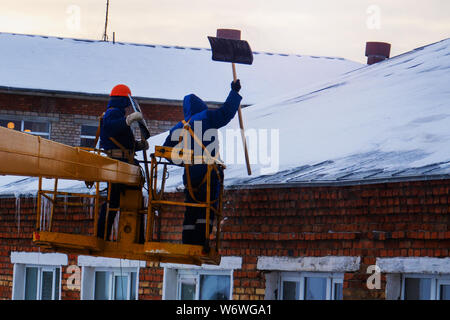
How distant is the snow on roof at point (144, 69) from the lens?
28.1 m

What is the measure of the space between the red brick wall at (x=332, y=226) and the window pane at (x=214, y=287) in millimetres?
Answer: 389

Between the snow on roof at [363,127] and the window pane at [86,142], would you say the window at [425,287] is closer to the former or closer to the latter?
the snow on roof at [363,127]

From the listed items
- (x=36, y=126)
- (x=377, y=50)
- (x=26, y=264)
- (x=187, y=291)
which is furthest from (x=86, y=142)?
(x=187, y=291)

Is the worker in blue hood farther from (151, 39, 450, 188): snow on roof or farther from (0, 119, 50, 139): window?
(0, 119, 50, 139): window

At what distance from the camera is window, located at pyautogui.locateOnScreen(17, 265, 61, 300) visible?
51.5ft

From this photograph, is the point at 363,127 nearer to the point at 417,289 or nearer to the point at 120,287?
the point at 417,289

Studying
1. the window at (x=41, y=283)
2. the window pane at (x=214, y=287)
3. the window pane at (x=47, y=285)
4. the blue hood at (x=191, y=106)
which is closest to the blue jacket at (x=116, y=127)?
the blue hood at (x=191, y=106)

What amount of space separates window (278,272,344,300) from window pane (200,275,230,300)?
92cm

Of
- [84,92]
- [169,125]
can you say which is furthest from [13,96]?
[169,125]

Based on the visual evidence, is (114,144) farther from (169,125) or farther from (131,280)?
(169,125)

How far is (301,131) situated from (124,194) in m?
4.59

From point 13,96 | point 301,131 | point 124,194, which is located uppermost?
point 13,96

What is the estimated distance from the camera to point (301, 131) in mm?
14617

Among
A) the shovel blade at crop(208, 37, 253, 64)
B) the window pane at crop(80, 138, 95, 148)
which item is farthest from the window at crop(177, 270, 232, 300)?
the window pane at crop(80, 138, 95, 148)
